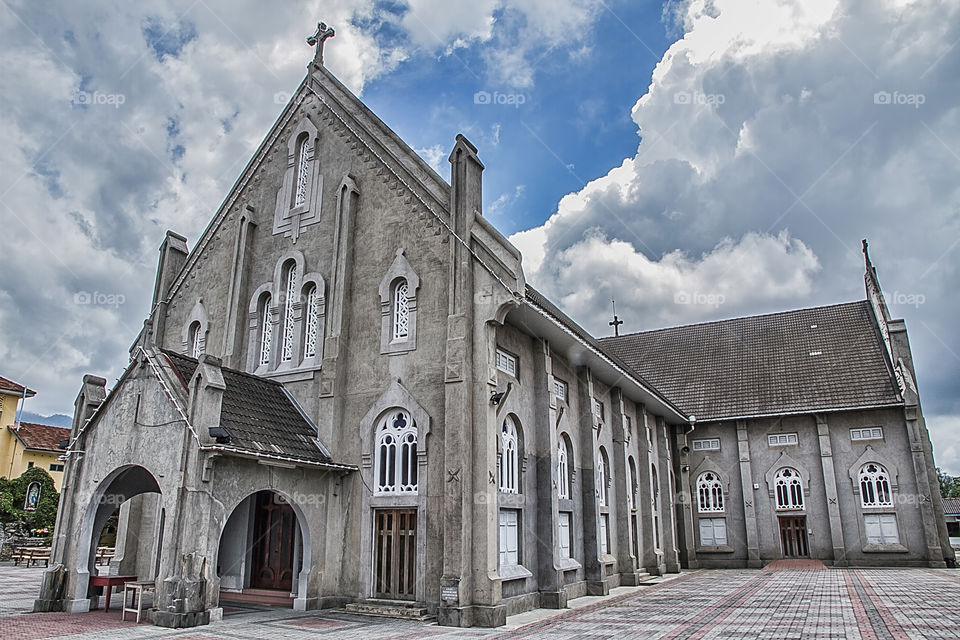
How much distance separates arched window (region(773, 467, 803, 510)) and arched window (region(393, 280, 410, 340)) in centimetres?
2181

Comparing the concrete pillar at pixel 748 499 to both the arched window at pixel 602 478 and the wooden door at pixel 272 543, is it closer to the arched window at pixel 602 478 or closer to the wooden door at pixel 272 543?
the arched window at pixel 602 478

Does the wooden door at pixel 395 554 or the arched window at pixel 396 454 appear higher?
the arched window at pixel 396 454

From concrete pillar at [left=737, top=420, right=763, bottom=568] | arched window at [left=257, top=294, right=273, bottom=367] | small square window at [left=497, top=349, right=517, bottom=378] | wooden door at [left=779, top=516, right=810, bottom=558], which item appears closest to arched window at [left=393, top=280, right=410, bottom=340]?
small square window at [left=497, top=349, right=517, bottom=378]

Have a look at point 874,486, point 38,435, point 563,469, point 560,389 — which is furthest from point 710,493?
point 38,435

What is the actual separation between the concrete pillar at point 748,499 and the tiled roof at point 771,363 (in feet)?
3.72

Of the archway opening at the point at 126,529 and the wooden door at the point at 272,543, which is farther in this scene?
the wooden door at the point at 272,543

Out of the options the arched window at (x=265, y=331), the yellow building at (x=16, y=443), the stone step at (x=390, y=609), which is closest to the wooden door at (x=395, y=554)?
the stone step at (x=390, y=609)

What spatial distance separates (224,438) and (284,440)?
6.91ft

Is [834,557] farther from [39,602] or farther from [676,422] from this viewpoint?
[39,602]

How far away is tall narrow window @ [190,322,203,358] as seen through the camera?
20.0 meters

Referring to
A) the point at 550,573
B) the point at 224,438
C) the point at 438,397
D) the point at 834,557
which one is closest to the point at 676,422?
the point at 834,557

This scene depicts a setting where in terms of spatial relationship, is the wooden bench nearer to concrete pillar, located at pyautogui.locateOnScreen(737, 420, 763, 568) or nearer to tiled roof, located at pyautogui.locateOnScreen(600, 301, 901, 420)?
tiled roof, located at pyautogui.locateOnScreen(600, 301, 901, 420)

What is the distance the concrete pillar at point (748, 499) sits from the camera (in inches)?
1166

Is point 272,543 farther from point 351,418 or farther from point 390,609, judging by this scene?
point 390,609
